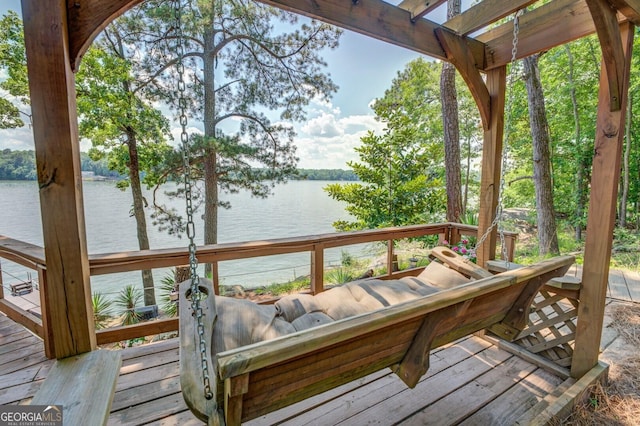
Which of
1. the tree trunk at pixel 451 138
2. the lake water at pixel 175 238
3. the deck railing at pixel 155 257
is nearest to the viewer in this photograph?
the deck railing at pixel 155 257

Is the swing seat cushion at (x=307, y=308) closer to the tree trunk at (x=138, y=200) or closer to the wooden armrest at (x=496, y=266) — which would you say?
the wooden armrest at (x=496, y=266)

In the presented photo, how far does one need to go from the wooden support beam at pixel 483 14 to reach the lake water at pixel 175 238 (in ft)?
19.1

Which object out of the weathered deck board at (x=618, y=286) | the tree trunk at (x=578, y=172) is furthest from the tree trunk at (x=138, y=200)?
the tree trunk at (x=578, y=172)

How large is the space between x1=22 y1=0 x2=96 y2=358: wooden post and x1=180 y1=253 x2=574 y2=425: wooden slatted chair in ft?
1.31

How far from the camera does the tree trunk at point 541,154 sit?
222 inches

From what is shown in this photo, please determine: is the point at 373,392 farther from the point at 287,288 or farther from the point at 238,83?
the point at 238,83

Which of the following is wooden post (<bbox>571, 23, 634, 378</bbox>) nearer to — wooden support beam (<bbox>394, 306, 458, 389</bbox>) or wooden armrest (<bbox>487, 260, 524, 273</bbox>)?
wooden armrest (<bbox>487, 260, 524, 273</bbox>)

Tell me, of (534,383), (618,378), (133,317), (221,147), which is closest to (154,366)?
(534,383)

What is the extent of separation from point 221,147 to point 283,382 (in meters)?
6.03

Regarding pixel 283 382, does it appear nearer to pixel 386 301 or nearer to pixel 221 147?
pixel 386 301

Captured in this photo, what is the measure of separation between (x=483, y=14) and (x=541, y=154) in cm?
481

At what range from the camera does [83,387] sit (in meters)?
0.96

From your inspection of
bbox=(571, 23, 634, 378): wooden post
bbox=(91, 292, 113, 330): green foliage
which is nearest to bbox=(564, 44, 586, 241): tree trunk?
bbox=(571, 23, 634, 378): wooden post

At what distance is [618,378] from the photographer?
2.08 meters
